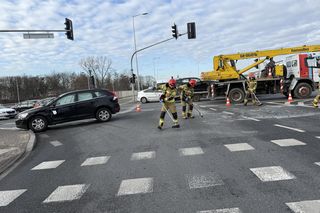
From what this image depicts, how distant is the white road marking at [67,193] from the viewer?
465cm

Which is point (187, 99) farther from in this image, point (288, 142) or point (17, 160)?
point (17, 160)

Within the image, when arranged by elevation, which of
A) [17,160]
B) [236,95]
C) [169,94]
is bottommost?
[17,160]

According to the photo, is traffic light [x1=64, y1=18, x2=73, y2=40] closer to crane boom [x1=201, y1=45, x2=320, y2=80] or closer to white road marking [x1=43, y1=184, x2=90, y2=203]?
crane boom [x1=201, y1=45, x2=320, y2=80]

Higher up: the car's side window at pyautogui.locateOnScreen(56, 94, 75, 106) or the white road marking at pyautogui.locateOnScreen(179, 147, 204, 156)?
the car's side window at pyautogui.locateOnScreen(56, 94, 75, 106)

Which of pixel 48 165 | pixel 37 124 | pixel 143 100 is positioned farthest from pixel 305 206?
pixel 143 100

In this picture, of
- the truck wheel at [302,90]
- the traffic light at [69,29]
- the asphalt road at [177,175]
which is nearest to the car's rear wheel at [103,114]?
the asphalt road at [177,175]

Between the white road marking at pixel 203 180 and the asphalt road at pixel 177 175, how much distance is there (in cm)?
2

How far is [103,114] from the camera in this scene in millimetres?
14672

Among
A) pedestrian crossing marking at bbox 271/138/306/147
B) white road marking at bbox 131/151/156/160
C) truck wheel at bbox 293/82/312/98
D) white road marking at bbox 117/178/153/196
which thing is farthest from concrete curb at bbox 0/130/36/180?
truck wheel at bbox 293/82/312/98

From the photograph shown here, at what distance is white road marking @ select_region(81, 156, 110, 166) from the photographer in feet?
22.0

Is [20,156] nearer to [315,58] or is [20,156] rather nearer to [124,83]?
[315,58]

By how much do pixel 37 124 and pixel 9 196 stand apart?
889 centimetres

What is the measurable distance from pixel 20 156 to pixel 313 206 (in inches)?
276

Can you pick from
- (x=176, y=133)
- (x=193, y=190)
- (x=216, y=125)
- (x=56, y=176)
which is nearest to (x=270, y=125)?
(x=216, y=125)
